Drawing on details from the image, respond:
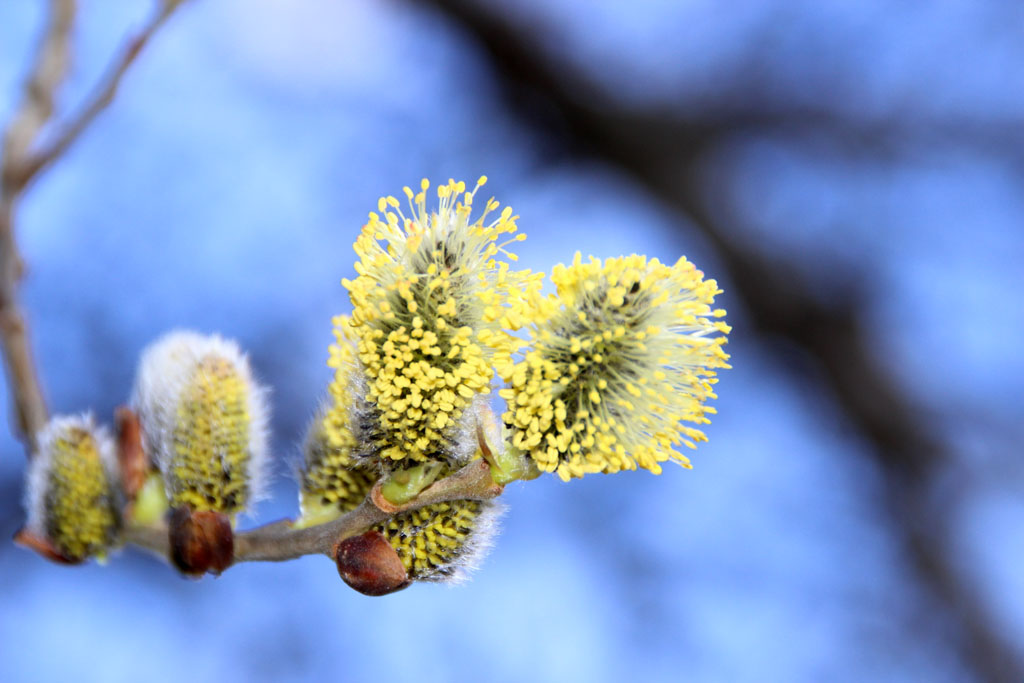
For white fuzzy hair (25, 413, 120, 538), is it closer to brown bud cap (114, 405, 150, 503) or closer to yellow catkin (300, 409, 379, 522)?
brown bud cap (114, 405, 150, 503)

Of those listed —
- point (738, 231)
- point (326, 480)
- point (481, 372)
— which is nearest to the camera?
point (481, 372)

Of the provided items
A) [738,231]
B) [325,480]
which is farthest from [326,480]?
[738,231]

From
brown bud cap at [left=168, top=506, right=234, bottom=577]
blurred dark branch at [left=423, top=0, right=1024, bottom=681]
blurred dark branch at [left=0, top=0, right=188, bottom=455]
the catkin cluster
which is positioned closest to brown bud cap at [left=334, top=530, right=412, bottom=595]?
the catkin cluster

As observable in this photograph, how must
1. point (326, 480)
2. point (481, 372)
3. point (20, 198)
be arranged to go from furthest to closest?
point (20, 198) < point (326, 480) < point (481, 372)

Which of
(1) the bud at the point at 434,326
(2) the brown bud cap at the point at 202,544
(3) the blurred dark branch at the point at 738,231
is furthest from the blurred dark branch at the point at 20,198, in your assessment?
(3) the blurred dark branch at the point at 738,231

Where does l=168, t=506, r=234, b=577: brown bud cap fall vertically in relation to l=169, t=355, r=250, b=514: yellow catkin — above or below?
below

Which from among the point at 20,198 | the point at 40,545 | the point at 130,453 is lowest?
the point at 40,545

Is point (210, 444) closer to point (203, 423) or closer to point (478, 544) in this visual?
point (203, 423)
